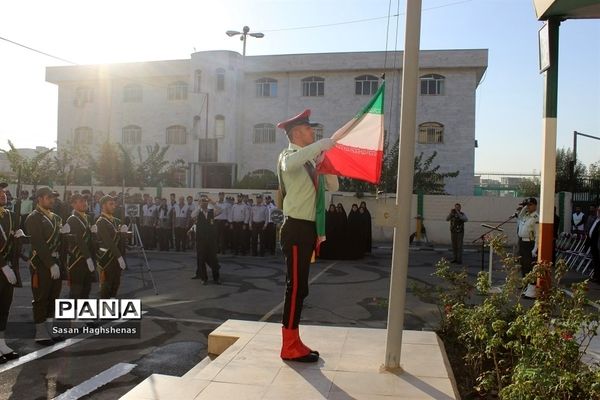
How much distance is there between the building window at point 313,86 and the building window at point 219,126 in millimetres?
5592

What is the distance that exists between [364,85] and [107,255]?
28.3 m

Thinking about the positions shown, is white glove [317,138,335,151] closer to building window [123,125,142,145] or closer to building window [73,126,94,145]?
building window [123,125,142,145]

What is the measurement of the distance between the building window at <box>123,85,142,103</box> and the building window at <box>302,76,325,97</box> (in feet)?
39.1

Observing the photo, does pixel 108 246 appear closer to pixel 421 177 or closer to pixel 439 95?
pixel 421 177

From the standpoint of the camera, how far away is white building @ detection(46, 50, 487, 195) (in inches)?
1304

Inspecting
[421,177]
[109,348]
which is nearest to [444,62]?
[421,177]

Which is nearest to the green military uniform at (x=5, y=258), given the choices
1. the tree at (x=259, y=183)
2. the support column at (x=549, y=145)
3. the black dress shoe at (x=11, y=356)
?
the black dress shoe at (x=11, y=356)

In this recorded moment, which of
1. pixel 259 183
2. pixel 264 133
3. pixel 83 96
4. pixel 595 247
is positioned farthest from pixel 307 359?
pixel 83 96

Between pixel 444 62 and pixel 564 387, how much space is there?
Result: 3138 cm

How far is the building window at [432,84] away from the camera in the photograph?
3309 cm

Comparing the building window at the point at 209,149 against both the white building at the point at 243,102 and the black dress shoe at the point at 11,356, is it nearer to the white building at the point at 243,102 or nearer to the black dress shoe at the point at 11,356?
the white building at the point at 243,102

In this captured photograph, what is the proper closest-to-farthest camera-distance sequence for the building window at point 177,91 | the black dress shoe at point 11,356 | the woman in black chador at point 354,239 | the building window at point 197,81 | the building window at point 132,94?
the black dress shoe at point 11,356 < the woman in black chador at point 354,239 < the building window at point 197,81 < the building window at point 177,91 < the building window at point 132,94

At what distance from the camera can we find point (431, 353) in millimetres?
5148

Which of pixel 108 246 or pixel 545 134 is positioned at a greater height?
pixel 545 134
